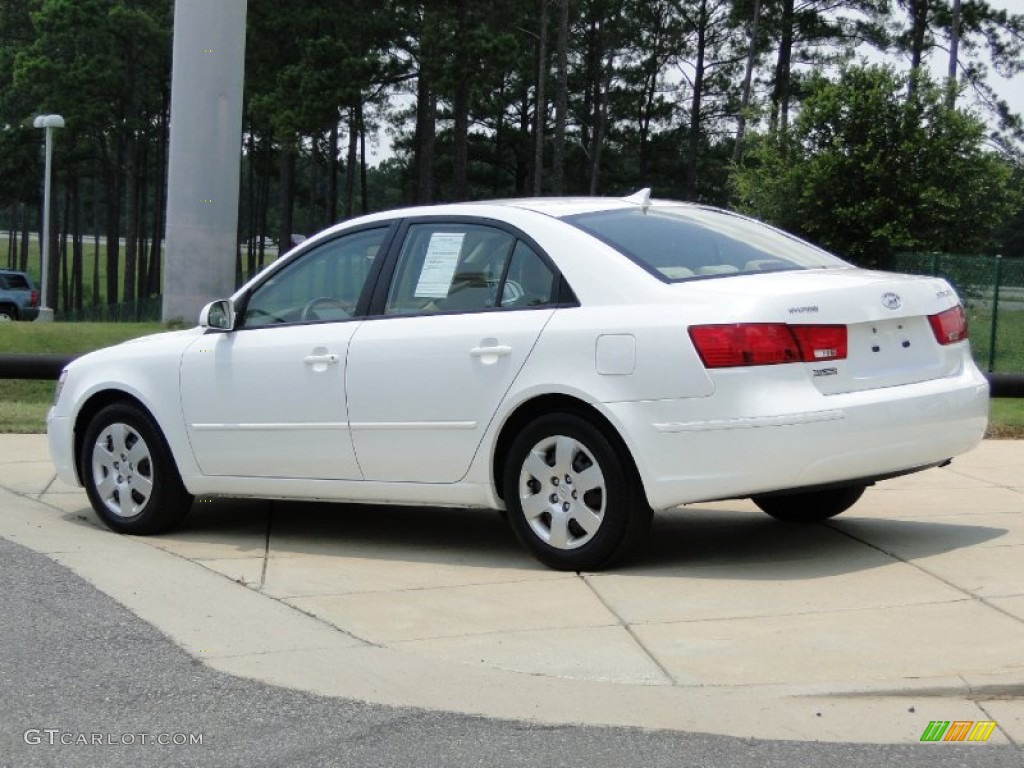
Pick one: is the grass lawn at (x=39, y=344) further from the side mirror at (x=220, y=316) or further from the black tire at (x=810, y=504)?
the black tire at (x=810, y=504)

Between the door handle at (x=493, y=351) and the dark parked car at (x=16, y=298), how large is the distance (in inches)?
1660

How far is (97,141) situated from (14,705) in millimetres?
65070

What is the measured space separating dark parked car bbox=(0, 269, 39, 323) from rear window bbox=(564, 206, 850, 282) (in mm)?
42057

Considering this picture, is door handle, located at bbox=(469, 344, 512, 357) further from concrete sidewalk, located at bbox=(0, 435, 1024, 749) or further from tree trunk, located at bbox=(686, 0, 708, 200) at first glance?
tree trunk, located at bbox=(686, 0, 708, 200)

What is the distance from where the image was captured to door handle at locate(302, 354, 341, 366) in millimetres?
7352

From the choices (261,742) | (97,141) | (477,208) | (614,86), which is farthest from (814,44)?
(261,742)

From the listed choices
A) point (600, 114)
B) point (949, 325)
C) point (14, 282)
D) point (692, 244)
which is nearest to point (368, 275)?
point (692, 244)

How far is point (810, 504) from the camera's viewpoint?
25.9 ft

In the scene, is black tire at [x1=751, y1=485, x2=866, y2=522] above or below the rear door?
below

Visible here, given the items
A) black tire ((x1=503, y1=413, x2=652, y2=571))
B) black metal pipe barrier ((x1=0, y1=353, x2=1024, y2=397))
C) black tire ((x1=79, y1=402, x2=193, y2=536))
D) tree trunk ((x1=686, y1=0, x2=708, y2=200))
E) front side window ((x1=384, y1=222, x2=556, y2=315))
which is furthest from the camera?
tree trunk ((x1=686, y1=0, x2=708, y2=200))

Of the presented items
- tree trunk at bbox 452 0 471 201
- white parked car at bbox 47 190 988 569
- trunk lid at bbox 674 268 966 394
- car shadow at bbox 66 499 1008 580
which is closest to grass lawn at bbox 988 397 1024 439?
car shadow at bbox 66 499 1008 580

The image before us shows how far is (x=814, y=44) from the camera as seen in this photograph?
52.4 meters

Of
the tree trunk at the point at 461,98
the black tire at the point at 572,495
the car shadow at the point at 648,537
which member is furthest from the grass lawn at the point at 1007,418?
the tree trunk at the point at 461,98

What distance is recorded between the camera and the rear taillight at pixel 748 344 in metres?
6.21
